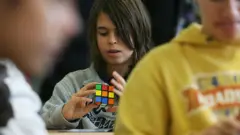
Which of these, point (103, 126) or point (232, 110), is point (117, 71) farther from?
point (232, 110)

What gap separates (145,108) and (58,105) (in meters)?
0.63

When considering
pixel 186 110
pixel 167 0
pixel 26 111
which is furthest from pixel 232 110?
pixel 167 0

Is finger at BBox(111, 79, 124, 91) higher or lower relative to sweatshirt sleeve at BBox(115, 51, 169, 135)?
lower

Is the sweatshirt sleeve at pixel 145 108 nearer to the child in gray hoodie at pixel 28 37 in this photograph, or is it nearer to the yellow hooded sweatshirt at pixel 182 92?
the yellow hooded sweatshirt at pixel 182 92

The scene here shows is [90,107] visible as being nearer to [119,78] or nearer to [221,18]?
[119,78]

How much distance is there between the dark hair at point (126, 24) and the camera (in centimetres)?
124

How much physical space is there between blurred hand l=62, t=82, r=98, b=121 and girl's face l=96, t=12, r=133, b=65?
0.10 metres

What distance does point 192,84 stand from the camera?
0.63m

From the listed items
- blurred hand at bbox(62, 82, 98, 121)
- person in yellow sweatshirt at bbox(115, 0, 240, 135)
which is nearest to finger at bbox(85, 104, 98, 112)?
blurred hand at bbox(62, 82, 98, 121)

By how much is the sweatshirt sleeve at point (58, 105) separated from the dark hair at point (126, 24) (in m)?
0.09

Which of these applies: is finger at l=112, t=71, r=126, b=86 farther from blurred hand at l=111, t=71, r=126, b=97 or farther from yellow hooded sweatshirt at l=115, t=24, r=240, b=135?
yellow hooded sweatshirt at l=115, t=24, r=240, b=135

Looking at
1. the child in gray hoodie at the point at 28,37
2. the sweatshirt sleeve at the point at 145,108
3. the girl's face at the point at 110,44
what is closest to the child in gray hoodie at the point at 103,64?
the girl's face at the point at 110,44

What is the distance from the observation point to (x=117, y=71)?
127 centimetres

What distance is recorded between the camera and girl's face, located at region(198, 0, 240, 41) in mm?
624
